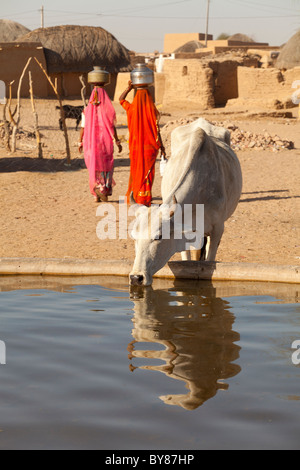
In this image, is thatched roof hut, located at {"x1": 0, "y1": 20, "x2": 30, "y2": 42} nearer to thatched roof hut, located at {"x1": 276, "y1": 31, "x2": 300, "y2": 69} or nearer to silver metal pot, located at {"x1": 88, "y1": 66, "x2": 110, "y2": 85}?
thatched roof hut, located at {"x1": 276, "y1": 31, "x2": 300, "y2": 69}

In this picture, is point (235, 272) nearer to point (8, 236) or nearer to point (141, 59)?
point (8, 236)

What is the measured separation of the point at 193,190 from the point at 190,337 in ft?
4.83

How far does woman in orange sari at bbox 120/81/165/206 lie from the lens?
353 inches

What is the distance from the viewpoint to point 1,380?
3.78 metres

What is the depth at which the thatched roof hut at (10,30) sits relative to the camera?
44938 mm

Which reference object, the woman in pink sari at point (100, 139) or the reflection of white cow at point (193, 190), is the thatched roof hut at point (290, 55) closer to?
the woman in pink sari at point (100, 139)

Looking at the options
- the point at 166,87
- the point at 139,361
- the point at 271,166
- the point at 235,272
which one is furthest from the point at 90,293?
the point at 166,87

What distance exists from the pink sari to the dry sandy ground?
0.36 meters

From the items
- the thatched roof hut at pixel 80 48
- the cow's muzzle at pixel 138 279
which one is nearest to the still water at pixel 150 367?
the cow's muzzle at pixel 138 279

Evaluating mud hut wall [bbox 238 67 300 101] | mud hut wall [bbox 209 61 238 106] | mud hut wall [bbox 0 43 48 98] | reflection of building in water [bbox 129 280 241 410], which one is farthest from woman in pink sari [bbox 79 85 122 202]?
mud hut wall [bbox 0 43 48 98]

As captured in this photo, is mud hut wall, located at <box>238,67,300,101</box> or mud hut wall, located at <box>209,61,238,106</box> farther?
mud hut wall, located at <box>209,61,238,106</box>

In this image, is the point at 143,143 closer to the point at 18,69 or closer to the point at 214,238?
the point at 214,238

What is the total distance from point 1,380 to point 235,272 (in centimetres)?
251

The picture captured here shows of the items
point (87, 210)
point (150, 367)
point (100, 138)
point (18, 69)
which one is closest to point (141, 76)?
point (100, 138)
